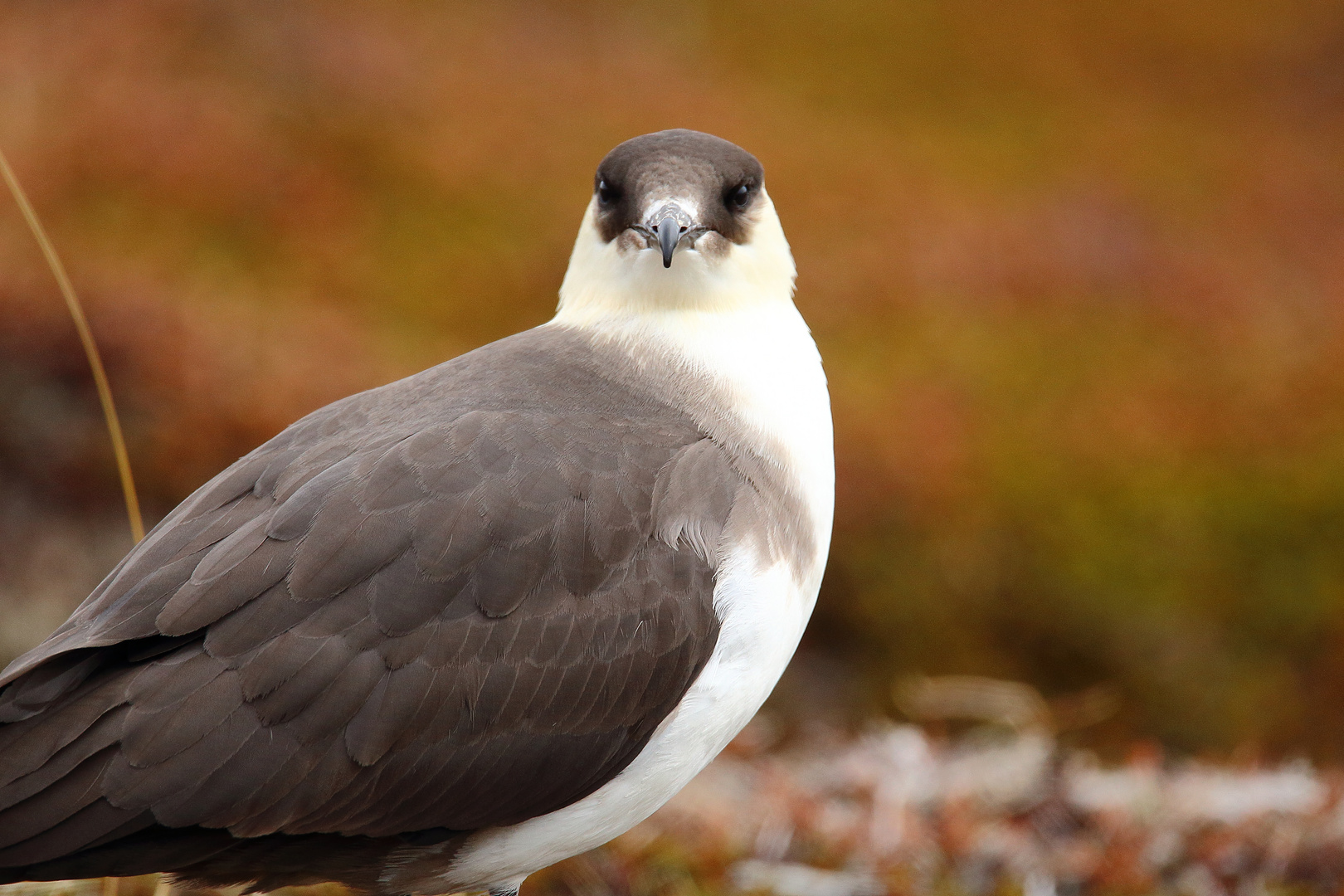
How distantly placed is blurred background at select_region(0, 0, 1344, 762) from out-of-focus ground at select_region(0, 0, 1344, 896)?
0.08 feet

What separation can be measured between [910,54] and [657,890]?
11945 mm

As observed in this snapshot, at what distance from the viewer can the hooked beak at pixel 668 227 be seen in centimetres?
336

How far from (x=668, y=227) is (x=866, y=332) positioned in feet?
19.3

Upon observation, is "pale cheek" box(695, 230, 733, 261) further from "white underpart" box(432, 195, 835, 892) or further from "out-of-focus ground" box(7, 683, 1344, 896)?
"out-of-focus ground" box(7, 683, 1344, 896)

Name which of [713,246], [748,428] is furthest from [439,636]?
[713,246]

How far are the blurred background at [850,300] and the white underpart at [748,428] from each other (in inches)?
138

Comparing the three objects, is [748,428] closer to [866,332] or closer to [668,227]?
[668,227]

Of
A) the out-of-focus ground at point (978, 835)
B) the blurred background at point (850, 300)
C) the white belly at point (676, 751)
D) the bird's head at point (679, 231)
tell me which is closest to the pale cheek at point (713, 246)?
the bird's head at point (679, 231)

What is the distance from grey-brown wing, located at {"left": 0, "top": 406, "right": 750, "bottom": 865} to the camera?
273 cm

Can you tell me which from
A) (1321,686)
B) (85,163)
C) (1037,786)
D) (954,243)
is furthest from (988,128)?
(1037,786)

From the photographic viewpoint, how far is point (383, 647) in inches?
111

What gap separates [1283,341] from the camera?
9805mm

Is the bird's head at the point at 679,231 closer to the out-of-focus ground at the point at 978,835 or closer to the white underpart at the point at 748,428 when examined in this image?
the white underpart at the point at 748,428

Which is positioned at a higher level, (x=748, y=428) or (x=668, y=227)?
(x=668, y=227)
